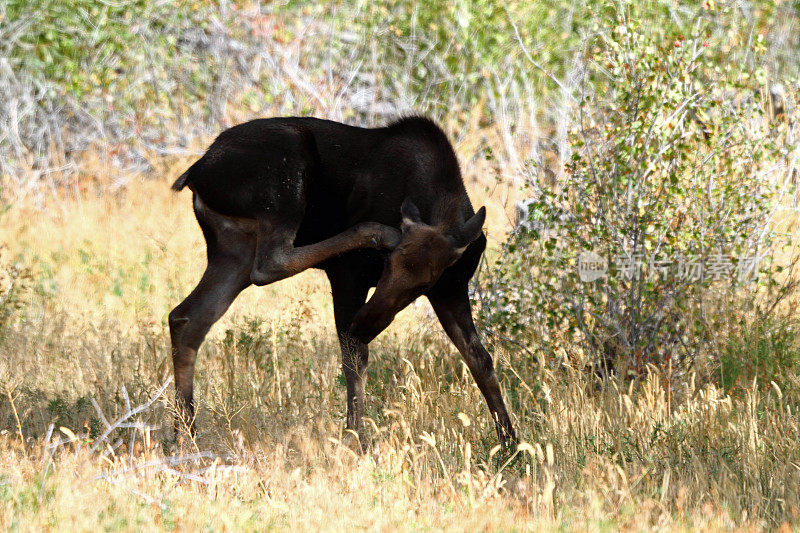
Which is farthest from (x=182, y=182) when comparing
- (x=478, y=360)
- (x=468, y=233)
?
(x=478, y=360)

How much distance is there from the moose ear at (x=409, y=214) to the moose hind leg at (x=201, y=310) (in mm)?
1165

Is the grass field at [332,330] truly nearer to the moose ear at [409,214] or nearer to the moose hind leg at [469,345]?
the moose hind leg at [469,345]

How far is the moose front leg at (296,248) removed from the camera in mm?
5223

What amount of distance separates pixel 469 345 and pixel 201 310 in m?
1.64

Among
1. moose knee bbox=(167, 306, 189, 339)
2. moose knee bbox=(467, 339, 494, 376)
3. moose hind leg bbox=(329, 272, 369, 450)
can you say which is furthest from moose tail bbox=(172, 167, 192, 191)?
moose knee bbox=(467, 339, 494, 376)

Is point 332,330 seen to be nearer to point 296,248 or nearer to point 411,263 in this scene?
point 296,248

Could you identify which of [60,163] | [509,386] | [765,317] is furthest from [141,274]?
[765,317]

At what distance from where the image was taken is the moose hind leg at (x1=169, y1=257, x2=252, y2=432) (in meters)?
5.84

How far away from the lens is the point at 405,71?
1360cm

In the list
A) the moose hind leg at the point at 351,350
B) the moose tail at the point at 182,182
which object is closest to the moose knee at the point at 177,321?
the moose tail at the point at 182,182

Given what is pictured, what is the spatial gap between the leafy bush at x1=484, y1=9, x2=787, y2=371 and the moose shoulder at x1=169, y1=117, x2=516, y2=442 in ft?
3.69

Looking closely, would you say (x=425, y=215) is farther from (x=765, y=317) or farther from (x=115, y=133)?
(x=115, y=133)

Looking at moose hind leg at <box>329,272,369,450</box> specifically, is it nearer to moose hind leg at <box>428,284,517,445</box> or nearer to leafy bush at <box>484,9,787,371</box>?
moose hind leg at <box>428,284,517,445</box>

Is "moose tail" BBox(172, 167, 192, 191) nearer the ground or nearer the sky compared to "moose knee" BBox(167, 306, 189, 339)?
nearer the sky
